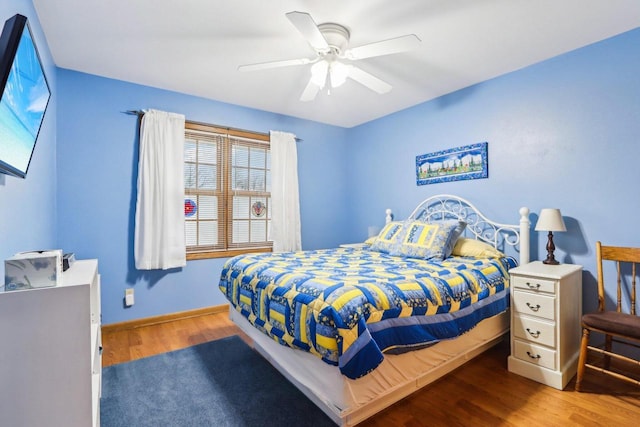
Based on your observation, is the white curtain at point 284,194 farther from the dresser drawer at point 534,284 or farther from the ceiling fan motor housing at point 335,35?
the dresser drawer at point 534,284

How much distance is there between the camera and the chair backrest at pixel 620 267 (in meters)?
2.11

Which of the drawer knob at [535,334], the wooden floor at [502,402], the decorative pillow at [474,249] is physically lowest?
the wooden floor at [502,402]

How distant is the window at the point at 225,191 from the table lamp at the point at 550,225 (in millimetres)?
2833

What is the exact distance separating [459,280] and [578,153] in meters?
1.54

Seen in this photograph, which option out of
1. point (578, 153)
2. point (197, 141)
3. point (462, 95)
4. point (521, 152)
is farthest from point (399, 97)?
Result: point (197, 141)

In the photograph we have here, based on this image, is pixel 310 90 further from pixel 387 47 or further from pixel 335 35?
pixel 387 47

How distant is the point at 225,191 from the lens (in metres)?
3.61

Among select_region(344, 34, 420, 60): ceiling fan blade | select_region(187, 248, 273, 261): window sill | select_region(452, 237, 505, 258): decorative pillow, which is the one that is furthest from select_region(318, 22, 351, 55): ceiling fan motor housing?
select_region(187, 248, 273, 261): window sill

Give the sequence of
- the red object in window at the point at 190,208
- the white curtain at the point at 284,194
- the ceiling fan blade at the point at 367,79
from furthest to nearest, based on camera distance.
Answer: the white curtain at the point at 284,194 < the red object in window at the point at 190,208 < the ceiling fan blade at the point at 367,79

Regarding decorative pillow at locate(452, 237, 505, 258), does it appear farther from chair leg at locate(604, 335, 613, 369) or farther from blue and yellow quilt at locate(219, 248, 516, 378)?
chair leg at locate(604, 335, 613, 369)

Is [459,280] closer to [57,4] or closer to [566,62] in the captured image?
[566,62]

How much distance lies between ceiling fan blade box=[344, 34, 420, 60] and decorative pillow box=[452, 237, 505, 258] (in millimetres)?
1737

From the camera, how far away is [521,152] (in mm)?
2795

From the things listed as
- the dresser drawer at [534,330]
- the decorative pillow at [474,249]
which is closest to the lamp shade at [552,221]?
the decorative pillow at [474,249]
